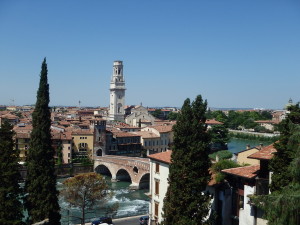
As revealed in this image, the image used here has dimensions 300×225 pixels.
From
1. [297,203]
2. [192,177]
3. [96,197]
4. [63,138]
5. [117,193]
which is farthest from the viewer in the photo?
[63,138]

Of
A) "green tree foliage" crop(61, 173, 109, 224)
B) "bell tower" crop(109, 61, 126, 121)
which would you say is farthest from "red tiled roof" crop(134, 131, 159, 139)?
"bell tower" crop(109, 61, 126, 121)

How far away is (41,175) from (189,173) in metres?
10.8

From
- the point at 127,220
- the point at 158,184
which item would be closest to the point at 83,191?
the point at 127,220

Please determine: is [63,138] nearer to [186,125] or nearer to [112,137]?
[112,137]

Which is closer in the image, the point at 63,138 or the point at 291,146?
the point at 291,146

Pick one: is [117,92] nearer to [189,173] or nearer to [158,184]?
[158,184]

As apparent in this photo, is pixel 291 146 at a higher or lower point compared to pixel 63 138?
higher

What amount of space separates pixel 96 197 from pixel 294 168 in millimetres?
25192

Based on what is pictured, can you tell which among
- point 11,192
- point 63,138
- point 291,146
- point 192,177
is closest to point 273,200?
point 291,146

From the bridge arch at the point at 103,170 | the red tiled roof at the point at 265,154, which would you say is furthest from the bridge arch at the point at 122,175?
the red tiled roof at the point at 265,154

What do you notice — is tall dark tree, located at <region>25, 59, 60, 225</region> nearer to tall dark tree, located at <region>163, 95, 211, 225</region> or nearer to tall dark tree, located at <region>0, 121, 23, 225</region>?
tall dark tree, located at <region>0, 121, 23, 225</region>

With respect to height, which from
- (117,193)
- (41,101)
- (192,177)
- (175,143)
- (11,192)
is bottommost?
(117,193)

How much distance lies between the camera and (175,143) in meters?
17.2

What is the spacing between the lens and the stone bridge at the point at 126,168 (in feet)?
170
